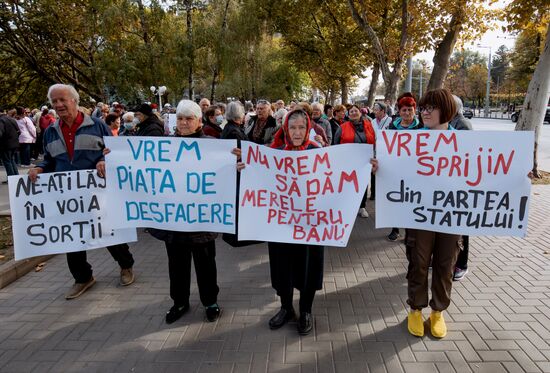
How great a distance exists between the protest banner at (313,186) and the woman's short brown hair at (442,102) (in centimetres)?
60

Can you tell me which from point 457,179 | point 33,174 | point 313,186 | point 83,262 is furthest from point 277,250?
point 33,174

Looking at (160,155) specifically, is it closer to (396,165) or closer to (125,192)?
(125,192)

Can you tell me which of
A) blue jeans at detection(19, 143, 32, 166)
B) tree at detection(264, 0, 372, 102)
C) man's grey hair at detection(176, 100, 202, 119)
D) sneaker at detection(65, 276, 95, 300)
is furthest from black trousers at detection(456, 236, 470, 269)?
tree at detection(264, 0, 372, 102)

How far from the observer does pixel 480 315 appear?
3520mm

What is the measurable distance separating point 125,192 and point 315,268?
1843mm

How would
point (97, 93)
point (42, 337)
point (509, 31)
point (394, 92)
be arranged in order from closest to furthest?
point (42, 337) → point (509, 31) → point (394, 92) → point (97, 93)

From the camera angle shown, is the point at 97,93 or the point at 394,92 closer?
the point at 394,92

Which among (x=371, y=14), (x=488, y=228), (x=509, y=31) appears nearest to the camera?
(x=488, y=228)

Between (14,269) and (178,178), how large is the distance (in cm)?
267

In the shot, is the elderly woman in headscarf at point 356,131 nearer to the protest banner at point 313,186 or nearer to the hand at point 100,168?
the protest banner at point 313,186

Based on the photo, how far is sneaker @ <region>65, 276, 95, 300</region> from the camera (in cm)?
399

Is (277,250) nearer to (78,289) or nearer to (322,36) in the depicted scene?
(78,289)

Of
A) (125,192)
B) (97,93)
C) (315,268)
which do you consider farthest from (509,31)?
(97,93)

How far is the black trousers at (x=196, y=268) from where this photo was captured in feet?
11.2
